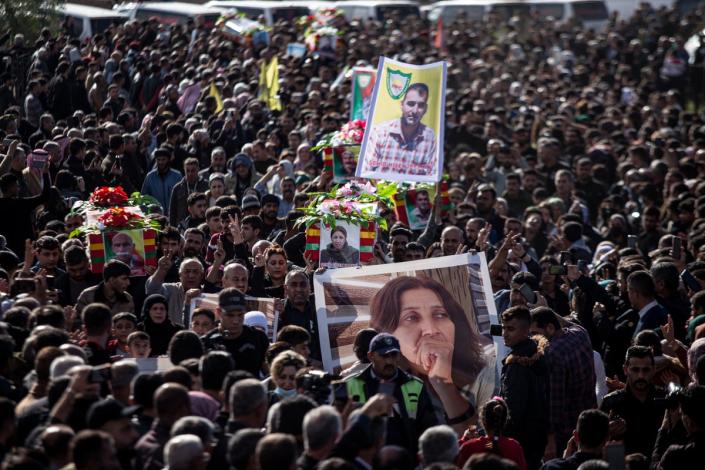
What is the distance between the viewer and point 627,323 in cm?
1029

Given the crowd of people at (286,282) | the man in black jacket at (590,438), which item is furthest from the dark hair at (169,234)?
the man in black jacket at (590,438)

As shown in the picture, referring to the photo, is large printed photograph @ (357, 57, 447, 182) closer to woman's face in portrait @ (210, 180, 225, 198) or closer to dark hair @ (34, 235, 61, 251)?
woman's face in portrait @ (210, 180, 225, 198)

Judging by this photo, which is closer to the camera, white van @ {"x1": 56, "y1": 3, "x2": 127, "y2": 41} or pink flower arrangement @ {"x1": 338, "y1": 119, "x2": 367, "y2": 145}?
pink flower arrangement @ {"x1": 338, "y1": 119, "x2": 367, "y2": 145}

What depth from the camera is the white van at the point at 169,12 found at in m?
29.5

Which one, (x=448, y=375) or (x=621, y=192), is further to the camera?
(x=621, y=192)

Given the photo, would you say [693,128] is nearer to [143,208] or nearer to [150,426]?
[143,208]

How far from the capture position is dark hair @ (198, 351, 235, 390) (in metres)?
7.35

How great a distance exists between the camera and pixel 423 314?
9.41m

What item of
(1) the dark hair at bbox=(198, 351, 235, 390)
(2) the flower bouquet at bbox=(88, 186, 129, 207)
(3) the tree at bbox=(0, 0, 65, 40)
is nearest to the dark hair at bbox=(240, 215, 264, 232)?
(2) the flower bouquet at bbox=(88, 186, 129, 207)

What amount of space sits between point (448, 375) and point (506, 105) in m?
17.7

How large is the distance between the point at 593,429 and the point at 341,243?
13.0 feet

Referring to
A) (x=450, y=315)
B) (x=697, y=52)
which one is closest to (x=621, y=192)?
(x=450, y=315)

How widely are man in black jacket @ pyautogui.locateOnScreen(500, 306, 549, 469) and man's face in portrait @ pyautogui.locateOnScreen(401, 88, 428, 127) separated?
4.71 m

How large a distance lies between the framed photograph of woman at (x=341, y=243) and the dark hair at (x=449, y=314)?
4.90ft
